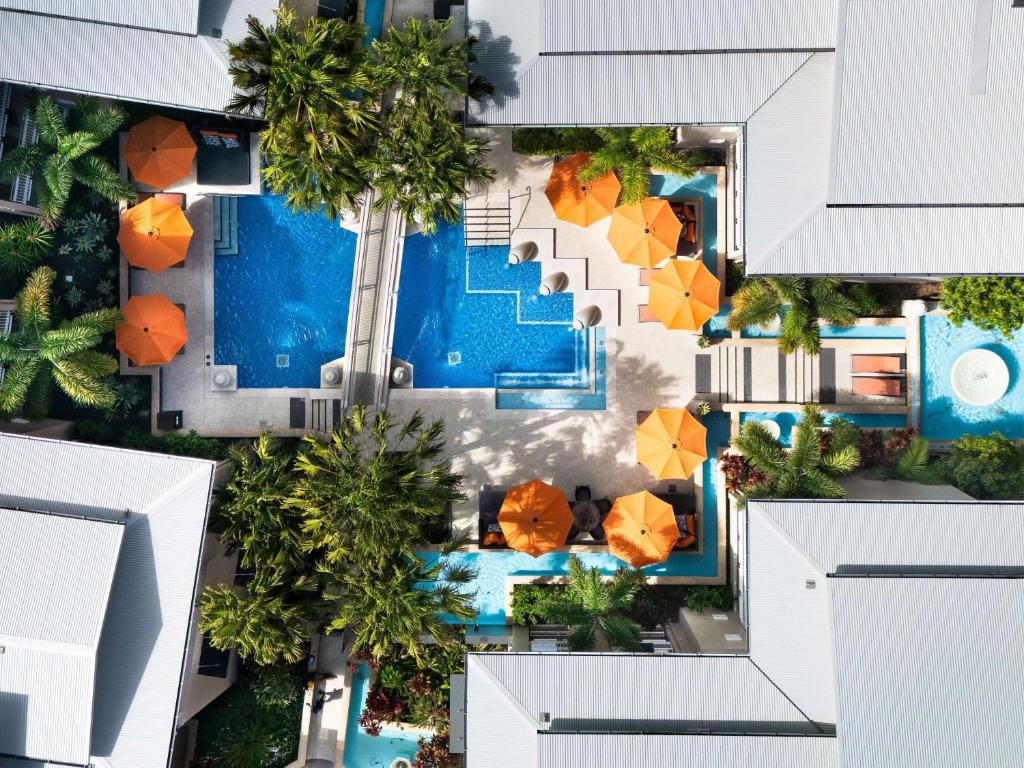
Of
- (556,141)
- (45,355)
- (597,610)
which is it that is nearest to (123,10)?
(45,355)

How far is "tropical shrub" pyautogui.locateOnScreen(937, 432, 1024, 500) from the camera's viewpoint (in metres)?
21.4

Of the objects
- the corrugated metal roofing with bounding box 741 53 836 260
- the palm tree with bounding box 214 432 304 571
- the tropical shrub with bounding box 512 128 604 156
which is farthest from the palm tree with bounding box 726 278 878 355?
the palm tree with bounding box 214 432 304 571

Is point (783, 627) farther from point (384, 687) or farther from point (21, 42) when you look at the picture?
point (21, 42)

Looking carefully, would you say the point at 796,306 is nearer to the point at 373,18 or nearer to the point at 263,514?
the point at 373,18

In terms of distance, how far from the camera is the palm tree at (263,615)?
19.6 metres

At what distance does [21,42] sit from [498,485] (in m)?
21.8

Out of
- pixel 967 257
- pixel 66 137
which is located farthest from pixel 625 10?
pixel 66 137

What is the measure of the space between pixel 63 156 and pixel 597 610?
932 inches

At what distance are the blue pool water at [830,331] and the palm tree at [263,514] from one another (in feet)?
52.7

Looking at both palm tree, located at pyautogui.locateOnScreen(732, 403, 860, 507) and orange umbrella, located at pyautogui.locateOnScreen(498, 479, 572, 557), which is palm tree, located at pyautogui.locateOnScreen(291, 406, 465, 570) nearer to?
orange umbrella, located at pyautogui.locateOnScreen(498, 479, 572, 557)

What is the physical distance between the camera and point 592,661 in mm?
20391

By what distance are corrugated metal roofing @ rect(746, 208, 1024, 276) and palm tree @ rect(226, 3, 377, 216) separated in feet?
44.0

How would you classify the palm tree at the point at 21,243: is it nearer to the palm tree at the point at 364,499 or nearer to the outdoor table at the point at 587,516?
the palm tree at the point at 364,499

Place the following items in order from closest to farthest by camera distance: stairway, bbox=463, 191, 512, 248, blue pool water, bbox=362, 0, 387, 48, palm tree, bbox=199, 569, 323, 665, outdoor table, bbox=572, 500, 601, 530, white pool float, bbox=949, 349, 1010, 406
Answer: palm tree, bbox=199, 569, 323, 665
white pool float, bbox=949, 349, 1010, 406
blue pool water, bbox=362, 0, 387, 48
outdoor table, bbox=572, 500, 601, 530
stairway, bbox=463, 191, 512, 248
